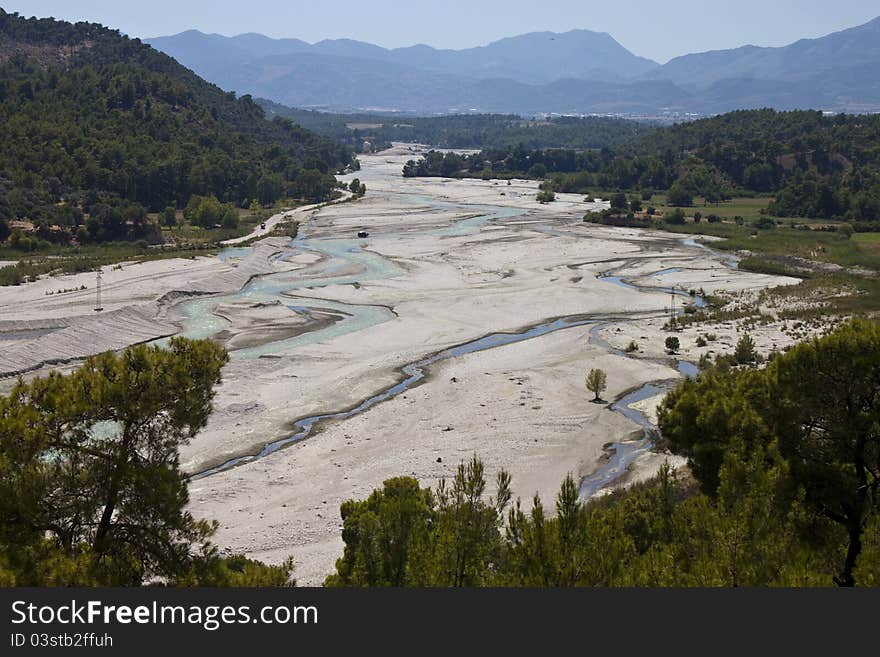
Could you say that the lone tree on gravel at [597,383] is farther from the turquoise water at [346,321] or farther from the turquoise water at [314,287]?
the turquoise water at [314,287]

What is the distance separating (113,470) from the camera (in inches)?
606

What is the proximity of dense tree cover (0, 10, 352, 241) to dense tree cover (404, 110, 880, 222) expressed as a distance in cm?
4607

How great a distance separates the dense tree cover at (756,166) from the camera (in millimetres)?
119125

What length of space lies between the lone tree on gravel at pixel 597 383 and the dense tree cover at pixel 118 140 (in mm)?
63560

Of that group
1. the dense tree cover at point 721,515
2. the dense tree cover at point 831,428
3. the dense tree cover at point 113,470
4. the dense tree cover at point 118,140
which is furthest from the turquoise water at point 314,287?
the dense tree cover at point 831,428

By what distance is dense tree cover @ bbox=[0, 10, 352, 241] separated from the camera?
316 ft

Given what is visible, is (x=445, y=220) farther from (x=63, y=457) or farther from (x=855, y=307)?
(x=63, y=457)

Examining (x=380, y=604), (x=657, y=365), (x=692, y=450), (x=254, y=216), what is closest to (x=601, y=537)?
(x=380, y=604)

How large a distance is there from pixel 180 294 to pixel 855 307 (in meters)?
47.6

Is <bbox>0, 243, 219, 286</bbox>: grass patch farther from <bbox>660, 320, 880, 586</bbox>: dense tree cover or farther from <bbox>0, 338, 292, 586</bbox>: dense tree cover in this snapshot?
<bbox>660, 320, 880, 586</bbox>: dense tree cover

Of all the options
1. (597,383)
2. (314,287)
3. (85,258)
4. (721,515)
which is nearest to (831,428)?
(721,515)

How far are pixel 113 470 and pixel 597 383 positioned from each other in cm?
2825

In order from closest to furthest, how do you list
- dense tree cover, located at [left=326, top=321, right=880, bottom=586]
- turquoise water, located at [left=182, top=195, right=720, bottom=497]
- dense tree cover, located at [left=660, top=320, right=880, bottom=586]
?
dense tree cover, located at [left=326, top=321, right=880, bottom=586], dense tree cover, located at [left=660, top=320, right=880, bottom=586], turquoise water, located at [left=182, top=195, right=720, bottom=497]

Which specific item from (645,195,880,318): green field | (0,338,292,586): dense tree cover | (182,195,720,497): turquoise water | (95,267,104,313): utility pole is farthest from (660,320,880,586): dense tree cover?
(95,267,104,313): utility pole
